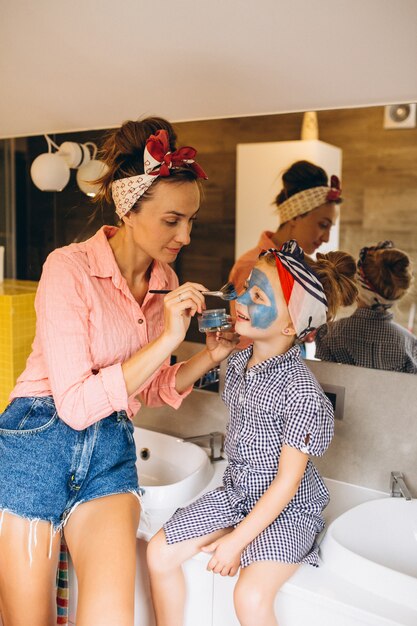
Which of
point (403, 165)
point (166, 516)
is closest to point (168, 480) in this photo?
point (166, 516)

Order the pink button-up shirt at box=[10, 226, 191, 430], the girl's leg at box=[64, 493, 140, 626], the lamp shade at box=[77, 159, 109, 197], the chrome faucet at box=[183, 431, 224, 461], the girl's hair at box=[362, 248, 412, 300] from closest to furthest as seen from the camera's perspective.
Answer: the girl's leg at box=[64, 493, 140, 626] → the pink button-up shirt at box=[10, 226, 191, 430] → the girl's hair at box=[362, 248, 412, 300] → the chrome faucet at box=[183, 431, 224, 461] → the lamp shade at box=[77, 159, 109, 197]

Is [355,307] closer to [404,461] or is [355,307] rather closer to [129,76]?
[404,461]

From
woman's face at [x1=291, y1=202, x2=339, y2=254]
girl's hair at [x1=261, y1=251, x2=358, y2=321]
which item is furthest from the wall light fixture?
girl's hair at [x1=261, y1=251, x2=358, y2=321]

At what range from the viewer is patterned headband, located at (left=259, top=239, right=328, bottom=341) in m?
1.57

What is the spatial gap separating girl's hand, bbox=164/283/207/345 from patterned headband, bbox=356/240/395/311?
0.50 m

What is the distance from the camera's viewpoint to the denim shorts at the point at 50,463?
1574 millimetres

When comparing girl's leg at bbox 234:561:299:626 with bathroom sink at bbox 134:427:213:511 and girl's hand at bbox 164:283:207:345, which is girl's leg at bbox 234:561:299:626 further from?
girl's hand at bbox 164:283:207:345

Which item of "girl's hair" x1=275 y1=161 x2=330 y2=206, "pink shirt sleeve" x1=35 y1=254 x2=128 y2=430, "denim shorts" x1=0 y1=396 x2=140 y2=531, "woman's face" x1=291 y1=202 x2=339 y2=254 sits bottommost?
"denim shorts" x1=0 y1=396 x2=140 y2=531

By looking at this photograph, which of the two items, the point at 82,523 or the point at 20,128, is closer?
the point at 82,523

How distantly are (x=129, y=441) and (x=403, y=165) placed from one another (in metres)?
1.04

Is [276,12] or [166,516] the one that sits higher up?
[276,12]

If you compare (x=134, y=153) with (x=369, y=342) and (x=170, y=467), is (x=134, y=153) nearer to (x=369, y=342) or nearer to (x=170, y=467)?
(x=369, y=342)

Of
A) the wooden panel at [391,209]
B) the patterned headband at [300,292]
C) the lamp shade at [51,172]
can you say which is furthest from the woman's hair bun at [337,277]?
the lamp shade at [51,172]

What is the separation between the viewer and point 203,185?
6.67 feet
